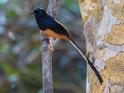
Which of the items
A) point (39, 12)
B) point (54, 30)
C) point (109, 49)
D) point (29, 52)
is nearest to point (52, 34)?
point (54, 30)

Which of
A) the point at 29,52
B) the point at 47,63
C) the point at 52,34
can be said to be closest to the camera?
the point at 47,63

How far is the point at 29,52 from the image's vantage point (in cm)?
444

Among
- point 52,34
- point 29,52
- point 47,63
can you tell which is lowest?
point 29,52

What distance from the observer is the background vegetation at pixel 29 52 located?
4262mm

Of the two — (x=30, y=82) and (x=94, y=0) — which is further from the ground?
(x=94, y=0)

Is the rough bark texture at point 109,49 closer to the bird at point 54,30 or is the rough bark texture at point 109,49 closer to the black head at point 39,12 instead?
the bird at point 54,30

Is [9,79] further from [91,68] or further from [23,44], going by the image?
[91,68]

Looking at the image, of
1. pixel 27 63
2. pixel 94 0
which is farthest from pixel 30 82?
pixel 94 0

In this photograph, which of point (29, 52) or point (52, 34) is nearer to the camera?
point (52, 34)

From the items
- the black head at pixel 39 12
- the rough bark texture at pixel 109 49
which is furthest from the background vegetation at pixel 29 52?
the rough bark texture at pixel 109 49

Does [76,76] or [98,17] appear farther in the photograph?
[76,76]

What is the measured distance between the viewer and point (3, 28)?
14.5 feet

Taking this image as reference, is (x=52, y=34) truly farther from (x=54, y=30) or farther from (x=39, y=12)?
(x=39, y=12)

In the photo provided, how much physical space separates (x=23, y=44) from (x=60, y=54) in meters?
0.45
